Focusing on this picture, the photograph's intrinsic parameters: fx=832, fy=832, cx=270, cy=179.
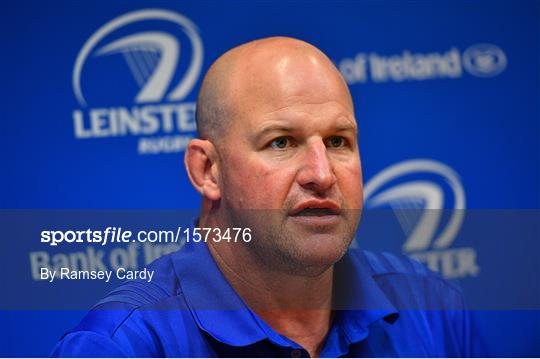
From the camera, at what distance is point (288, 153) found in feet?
7.29

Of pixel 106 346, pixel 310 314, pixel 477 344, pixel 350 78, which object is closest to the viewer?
pixel 106 346

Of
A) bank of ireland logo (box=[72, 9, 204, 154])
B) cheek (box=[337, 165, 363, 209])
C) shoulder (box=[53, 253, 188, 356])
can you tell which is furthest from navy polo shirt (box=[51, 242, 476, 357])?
bank of ireland logo (box=[72, 9, 204, 154])

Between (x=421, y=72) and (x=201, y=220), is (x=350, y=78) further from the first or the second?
(x=201, y=220)

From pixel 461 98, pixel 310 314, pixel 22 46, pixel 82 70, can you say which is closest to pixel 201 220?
pixel 310 314

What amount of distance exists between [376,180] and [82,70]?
3.49ft

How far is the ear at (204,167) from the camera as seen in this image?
2.33 meters

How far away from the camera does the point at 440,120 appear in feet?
9.53

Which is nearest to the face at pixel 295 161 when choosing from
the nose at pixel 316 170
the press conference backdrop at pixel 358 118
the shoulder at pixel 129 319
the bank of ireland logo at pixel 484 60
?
the nose at pixel 316 170

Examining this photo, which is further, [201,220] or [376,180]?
[376,180]

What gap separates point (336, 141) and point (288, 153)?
0.48ft

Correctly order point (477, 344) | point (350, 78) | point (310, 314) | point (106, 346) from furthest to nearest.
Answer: point (350, 78), point (477, 344), point (310, 314), point (106, 346)

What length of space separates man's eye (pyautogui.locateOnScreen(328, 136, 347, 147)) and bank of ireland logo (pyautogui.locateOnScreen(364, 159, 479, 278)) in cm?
60

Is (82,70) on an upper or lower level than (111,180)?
upper
